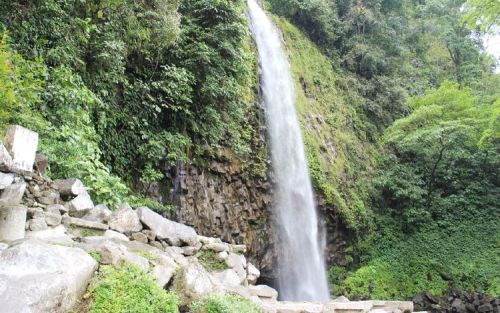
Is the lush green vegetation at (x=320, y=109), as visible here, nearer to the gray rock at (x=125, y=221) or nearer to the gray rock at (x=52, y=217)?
the gray rock at (x=125, y=221)

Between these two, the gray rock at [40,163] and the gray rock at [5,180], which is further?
the gray rock at [40,163]

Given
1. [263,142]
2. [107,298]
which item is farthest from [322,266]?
[107,298]

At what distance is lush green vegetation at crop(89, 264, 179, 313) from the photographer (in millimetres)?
2799

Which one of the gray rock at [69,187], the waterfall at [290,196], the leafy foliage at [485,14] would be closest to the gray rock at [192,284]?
the gray rock at [69,187]

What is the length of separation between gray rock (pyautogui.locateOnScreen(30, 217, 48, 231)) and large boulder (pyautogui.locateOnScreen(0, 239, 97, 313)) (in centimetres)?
60

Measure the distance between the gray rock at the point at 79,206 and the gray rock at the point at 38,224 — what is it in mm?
454

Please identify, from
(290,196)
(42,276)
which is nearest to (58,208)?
(42,276)

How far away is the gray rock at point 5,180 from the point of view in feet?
10.6

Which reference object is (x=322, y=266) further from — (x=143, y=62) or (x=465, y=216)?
(x=143, y=62)

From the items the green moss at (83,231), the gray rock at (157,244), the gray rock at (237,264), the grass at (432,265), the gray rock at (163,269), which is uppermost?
the green moss at (83,231)

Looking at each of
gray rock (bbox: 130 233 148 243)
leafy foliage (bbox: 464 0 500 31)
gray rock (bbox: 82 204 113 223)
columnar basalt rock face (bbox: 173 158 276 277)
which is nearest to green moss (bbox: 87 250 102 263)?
gray rock (bbox: 82 204 113 223)

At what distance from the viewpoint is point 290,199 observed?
12320 millimetres

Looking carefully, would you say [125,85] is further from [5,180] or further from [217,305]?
[217,305]

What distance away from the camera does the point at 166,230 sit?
4.64 m
